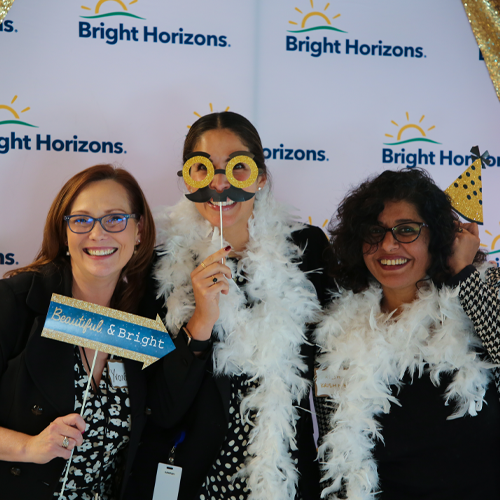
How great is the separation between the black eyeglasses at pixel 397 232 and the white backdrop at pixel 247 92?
69 centimetres

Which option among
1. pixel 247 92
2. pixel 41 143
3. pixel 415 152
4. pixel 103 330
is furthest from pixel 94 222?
pixel 415 152

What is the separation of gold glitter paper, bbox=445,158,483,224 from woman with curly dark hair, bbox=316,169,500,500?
0.71ft

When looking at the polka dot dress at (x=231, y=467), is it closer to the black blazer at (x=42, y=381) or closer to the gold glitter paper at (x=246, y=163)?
the black blazer at (x=42, y=381)

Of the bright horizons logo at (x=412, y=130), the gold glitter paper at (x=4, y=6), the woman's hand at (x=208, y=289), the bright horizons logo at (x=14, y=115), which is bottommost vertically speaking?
the woman's hand at (x=208, y=289)

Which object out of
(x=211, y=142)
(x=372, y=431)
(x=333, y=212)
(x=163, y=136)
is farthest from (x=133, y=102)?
(x=372, y=431)

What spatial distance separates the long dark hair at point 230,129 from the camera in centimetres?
172

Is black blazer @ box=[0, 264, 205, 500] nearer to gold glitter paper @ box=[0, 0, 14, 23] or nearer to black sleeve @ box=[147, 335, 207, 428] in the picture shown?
black sleeve @ box=[147, 335, 207, 428]

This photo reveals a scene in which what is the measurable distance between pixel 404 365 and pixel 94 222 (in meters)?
1.04

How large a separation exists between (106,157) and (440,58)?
1.56 meters

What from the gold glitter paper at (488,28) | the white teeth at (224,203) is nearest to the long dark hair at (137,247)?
the white teeth at (224,203)

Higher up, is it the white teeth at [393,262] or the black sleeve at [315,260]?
the black sleeve at [315,260]

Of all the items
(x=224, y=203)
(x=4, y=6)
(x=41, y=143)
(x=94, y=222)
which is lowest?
(x=94, y=222)

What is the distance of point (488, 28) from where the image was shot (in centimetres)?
228

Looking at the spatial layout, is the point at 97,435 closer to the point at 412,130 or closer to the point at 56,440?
the point at 56,440
